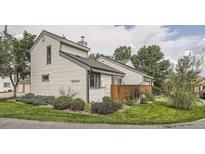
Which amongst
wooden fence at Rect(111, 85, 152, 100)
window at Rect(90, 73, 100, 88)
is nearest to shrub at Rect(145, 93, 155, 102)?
wooden fence at Rect(111, 85, 152, 100)

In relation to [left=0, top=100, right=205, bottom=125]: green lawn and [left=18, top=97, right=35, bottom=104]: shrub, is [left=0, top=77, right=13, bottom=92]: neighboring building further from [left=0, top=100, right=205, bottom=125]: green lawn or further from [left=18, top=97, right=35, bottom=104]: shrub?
[left=0, top=100, right=205, bottom=125]: green lawn

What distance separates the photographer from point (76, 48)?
572 inches

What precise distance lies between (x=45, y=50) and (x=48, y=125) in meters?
6.31

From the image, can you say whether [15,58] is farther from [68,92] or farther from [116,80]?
[116,80]

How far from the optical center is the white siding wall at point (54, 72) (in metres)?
12.7

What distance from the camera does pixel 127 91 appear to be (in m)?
14.8

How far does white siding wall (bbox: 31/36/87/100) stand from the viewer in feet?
41.5

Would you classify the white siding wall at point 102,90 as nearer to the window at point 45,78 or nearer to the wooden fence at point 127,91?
the wooden fence at point 127,91

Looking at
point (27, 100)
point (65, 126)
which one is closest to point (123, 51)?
point (27, 100)

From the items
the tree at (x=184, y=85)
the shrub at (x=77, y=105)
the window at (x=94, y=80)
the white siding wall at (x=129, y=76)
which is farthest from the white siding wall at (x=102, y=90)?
the tree at (x=184, y=85)

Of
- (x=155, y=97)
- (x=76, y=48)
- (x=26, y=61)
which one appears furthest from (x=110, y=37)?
(x=26, y=61)

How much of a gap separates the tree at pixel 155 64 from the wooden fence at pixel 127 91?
3.15 feet
